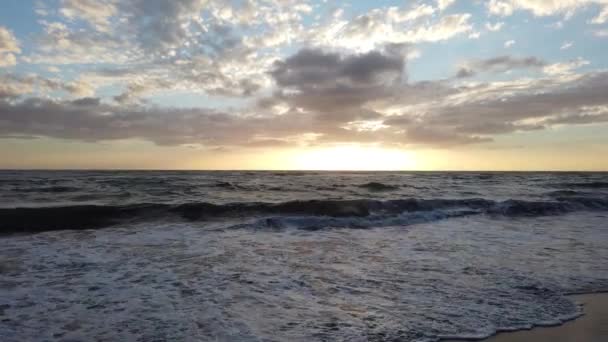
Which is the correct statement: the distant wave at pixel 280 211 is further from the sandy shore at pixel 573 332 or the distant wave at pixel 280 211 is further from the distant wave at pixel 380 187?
the distant wave at pixel 380 187

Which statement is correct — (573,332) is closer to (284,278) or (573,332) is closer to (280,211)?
(284,278)

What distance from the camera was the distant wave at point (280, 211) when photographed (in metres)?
13.0

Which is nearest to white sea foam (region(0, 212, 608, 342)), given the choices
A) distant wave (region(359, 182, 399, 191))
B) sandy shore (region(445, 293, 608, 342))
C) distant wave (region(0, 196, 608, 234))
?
sandy shore (region(445, 293, 608, 342))

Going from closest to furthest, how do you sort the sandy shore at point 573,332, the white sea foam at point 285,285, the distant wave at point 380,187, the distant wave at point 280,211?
the sandy shore at point 573,332 → the white sea foam at point 285,285 → the distant wave at point 280,211 → the distant wave at point 380,187

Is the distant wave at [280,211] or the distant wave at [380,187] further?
the distant wave at [380,187]

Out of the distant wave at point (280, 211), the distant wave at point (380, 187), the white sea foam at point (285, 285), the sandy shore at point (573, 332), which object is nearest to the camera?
the sandy shore at point (573, 332)

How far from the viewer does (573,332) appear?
14.4 ft

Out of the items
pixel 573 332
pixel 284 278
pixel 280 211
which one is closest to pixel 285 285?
pixel 284 278

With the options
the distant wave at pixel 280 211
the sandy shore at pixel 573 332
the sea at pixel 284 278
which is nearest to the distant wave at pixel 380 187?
the distant wave at pixel 280 211

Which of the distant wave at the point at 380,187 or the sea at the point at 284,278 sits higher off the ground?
the distant wave at the point at 380,187

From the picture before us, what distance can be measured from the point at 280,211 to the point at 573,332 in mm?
12248

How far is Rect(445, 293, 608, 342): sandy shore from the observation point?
13.8 feet

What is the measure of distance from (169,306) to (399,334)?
121 inches

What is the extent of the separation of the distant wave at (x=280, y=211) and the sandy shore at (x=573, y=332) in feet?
28.2
